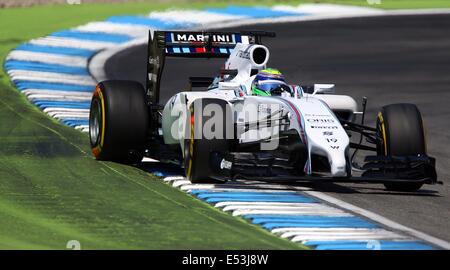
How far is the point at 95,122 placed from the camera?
14703 millimetres

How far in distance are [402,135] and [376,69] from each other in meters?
11.0

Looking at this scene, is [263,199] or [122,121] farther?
[122,121]

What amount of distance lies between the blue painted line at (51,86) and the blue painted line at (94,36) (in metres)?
5.75

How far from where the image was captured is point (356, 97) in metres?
20.8

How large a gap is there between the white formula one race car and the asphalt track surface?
400 millimetres

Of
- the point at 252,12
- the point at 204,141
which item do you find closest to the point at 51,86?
the point at 204,141

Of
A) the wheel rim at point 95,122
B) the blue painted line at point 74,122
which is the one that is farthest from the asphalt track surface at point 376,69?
the blue painted line at point 74,122

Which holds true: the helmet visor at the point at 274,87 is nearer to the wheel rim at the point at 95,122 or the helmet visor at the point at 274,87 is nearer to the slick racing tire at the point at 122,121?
the slick racing tire at the point at 122,121

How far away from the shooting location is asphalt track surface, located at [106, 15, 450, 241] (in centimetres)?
1271

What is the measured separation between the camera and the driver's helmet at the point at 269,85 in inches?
537

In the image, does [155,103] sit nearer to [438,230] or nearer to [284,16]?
[438,230]

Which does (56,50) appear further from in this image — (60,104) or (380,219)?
(380,219)

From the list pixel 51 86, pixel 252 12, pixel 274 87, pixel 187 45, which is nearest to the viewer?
pixel 274 87

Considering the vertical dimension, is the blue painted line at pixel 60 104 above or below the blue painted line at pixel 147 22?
below
